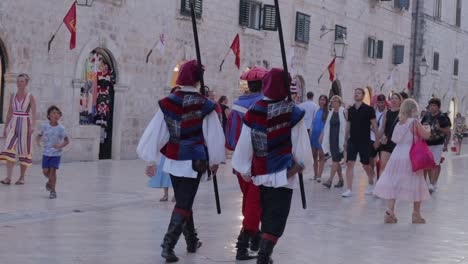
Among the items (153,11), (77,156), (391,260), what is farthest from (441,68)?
(391,260)

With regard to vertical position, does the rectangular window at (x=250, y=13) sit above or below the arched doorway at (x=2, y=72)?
above

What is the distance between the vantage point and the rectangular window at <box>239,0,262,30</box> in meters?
24.4

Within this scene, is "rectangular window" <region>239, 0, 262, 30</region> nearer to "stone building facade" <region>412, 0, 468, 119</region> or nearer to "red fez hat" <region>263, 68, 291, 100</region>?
"stone building facade" <region>412, 0, 468, 119</region>

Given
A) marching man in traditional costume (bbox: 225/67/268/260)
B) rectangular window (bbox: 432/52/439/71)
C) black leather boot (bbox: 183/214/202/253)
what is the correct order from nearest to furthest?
marching man in traditional costume (bbox: 225/67/268/260) → black leather boot (bbox: 183/214/202/253) → rectangular window (bbox: 432/52/439/71)

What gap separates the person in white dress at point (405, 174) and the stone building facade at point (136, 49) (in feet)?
28.7

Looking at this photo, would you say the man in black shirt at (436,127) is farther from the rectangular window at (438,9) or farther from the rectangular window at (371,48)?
the rectangular window at (438,9)

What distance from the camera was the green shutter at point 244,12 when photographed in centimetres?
2436

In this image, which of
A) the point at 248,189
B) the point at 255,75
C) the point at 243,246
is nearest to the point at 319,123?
the point at 255,75

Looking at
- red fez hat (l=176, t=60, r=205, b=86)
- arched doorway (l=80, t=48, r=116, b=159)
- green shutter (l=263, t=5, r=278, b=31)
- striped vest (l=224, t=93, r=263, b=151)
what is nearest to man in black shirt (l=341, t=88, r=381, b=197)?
striped vest (l=224, t=93, r=263, b=151)

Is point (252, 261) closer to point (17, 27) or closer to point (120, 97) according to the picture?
point (17, 27)

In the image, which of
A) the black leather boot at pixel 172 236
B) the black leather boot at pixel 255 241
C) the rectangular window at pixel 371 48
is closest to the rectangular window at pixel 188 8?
the rectangular window at pixel 371 48

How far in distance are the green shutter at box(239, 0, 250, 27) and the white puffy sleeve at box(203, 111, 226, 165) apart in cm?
1732

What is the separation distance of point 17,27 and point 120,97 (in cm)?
382

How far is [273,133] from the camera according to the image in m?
6.74
